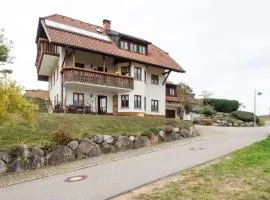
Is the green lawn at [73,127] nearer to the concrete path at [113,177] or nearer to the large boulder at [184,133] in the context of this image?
the large boulder at [184,133]

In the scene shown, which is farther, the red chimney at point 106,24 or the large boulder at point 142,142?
the red chimney at point 106,24

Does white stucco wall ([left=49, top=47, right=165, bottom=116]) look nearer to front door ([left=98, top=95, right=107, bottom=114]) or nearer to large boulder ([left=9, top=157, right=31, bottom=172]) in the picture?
front door ([left=98, top=95, right=107, bottom=114])

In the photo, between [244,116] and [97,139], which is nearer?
[97,139]

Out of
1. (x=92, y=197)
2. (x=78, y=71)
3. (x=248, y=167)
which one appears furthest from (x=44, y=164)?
(x=78, y=71)

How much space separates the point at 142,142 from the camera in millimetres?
24219

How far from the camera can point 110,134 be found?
74.3 feet

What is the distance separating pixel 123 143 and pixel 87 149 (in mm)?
3018

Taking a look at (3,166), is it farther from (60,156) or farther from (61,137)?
(61,137)

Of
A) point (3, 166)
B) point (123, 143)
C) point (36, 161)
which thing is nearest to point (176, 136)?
point (123, 143)

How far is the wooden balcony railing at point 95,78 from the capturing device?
30.7 metres

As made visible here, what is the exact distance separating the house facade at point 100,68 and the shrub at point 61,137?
11315 mm

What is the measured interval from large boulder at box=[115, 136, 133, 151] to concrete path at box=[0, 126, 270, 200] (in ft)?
7.85

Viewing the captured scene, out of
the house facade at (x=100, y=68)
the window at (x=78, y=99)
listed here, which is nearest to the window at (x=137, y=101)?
the house facade at (x=100, y=68)

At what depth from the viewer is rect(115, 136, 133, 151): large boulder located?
74.1 ft
